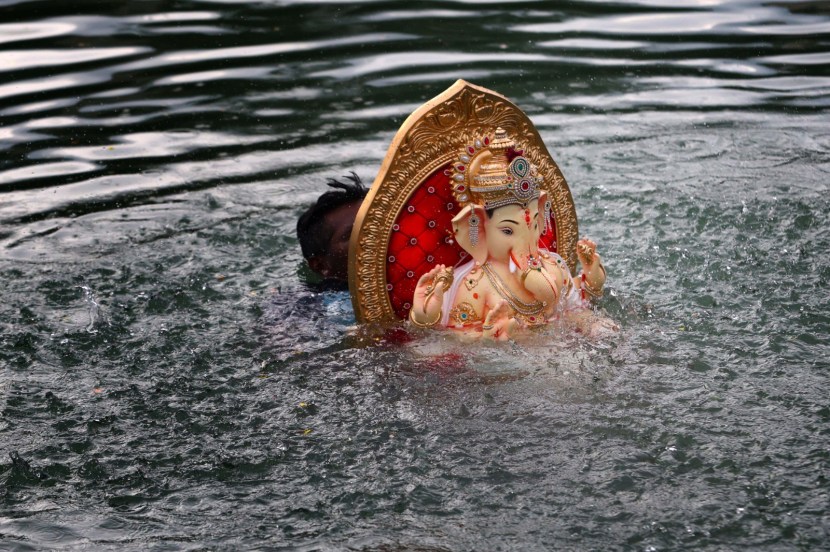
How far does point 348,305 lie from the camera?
18.5 ft

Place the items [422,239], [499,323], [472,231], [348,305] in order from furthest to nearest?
1. [348,305]
2. [422,239]
3. [472,231]
4. [499,323]

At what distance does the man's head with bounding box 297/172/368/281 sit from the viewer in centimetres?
571

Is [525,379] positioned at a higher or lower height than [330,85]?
lower

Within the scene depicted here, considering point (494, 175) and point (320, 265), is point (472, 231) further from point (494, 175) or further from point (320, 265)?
point (320, 265)

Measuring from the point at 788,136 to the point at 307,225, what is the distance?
428cm

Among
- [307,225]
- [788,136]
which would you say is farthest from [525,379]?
[788,136]

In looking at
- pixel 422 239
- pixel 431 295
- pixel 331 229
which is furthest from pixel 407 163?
pixel 331 229

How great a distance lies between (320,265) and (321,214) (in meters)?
0.27

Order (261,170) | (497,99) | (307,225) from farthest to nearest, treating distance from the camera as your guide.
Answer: (261,170)
(307,225)
(497,99)

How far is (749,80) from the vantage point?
378 inches

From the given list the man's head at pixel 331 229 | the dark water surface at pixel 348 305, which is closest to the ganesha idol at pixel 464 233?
the dark water surface at pixel 348 305

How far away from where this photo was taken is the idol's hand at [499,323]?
4742 mm

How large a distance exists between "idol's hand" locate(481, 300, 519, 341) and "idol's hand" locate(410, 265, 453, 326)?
22cm

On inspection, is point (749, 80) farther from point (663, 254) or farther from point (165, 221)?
point (165, 221)
